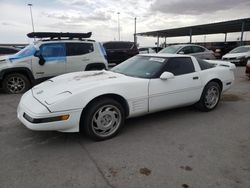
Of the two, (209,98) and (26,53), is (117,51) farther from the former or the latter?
(209,98)

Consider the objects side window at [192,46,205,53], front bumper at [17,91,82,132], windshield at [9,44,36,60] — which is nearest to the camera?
front bumper at [17,91,82,132]

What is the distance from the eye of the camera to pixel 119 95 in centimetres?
334

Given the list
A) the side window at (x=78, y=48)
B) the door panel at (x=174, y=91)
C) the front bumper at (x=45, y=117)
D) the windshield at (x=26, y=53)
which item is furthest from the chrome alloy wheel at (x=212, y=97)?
the windshield at (x=26, y=53)

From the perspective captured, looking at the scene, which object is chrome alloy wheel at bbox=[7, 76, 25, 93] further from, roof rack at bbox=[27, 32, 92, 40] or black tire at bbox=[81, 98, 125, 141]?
black tire at bbox=[81, 98, 125, 141]

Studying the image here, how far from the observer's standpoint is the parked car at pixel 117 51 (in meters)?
13.4

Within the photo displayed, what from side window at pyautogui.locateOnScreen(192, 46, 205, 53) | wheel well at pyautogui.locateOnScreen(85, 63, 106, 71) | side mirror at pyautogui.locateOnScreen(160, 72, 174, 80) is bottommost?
wheel well at pyautogui.locateOnScreen(85, 63, 106, 71)

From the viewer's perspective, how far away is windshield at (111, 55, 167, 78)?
153 inches

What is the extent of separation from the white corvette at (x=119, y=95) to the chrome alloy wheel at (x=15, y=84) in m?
3.22

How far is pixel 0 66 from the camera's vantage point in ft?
20.5

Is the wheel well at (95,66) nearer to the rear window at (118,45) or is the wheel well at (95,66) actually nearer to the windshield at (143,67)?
the windshield at (143,67)

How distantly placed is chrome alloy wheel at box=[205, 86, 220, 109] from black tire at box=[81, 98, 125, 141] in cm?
224

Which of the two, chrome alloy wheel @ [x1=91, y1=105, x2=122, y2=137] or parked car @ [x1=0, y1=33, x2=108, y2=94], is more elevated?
parked car @ [x1=0, y1=33, x2=108, y2=94]

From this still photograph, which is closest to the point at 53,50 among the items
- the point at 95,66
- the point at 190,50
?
the point at 95,66

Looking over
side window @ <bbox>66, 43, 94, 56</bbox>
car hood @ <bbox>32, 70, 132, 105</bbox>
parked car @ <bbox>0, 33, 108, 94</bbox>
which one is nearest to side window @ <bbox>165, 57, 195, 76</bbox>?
car hood @ <bbox>32, 70, 132, 105</bbox>
